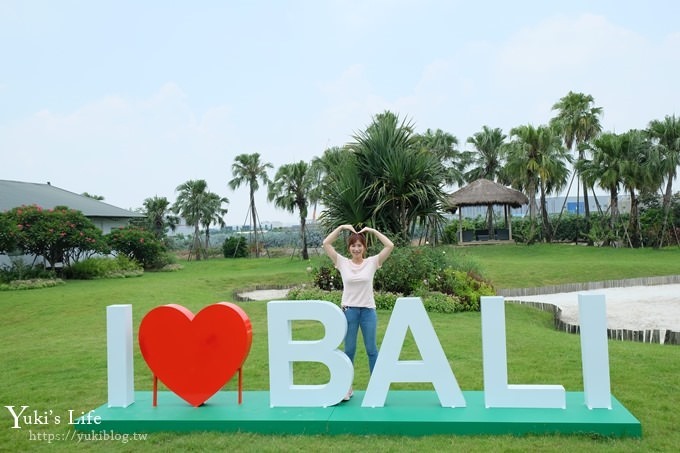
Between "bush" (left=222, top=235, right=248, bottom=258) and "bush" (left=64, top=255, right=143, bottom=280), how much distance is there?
1218 cm

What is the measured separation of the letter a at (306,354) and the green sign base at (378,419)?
0.36 ft

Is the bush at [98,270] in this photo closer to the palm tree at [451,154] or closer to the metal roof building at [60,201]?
the metal roof building at [60,201]

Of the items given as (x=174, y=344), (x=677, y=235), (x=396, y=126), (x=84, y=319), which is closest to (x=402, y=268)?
(x=396, y=126)

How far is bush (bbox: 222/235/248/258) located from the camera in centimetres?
3759

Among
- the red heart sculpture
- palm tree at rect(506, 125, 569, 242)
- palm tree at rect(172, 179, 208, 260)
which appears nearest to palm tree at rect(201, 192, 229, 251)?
palm tree at rect(172, 179, 208, 260)

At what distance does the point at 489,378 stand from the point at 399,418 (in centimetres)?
90

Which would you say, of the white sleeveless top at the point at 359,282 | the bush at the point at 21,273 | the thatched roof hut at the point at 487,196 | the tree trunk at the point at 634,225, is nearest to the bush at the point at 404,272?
the white sleeveless top at the point at 359,282

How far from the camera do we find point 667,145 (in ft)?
96.5

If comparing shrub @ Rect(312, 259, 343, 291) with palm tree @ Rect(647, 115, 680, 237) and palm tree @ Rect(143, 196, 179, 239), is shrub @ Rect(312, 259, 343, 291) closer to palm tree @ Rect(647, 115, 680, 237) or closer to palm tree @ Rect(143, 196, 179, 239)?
palm tree @ Rect(647, 115, 680, 237)

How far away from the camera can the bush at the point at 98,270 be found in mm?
23188

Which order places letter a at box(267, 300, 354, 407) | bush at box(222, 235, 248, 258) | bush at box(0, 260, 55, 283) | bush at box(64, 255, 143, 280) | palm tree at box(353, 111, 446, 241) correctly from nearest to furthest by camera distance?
letter a at box(267, 300, 354, 407), palm tree at box(353, 111, 446, 241), bush at box(0, 260, 55, 283), bush at box(64, 255, 143, 280), bush at box(222, 235, 248, 258)

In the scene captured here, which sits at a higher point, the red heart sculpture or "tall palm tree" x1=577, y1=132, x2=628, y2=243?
"tall palm tree" x1=577, y1=132, x2=628, y2=243

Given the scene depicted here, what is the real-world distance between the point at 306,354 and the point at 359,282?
815 mm

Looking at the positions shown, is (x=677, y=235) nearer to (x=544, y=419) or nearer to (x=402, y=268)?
(x=402, y=268)
